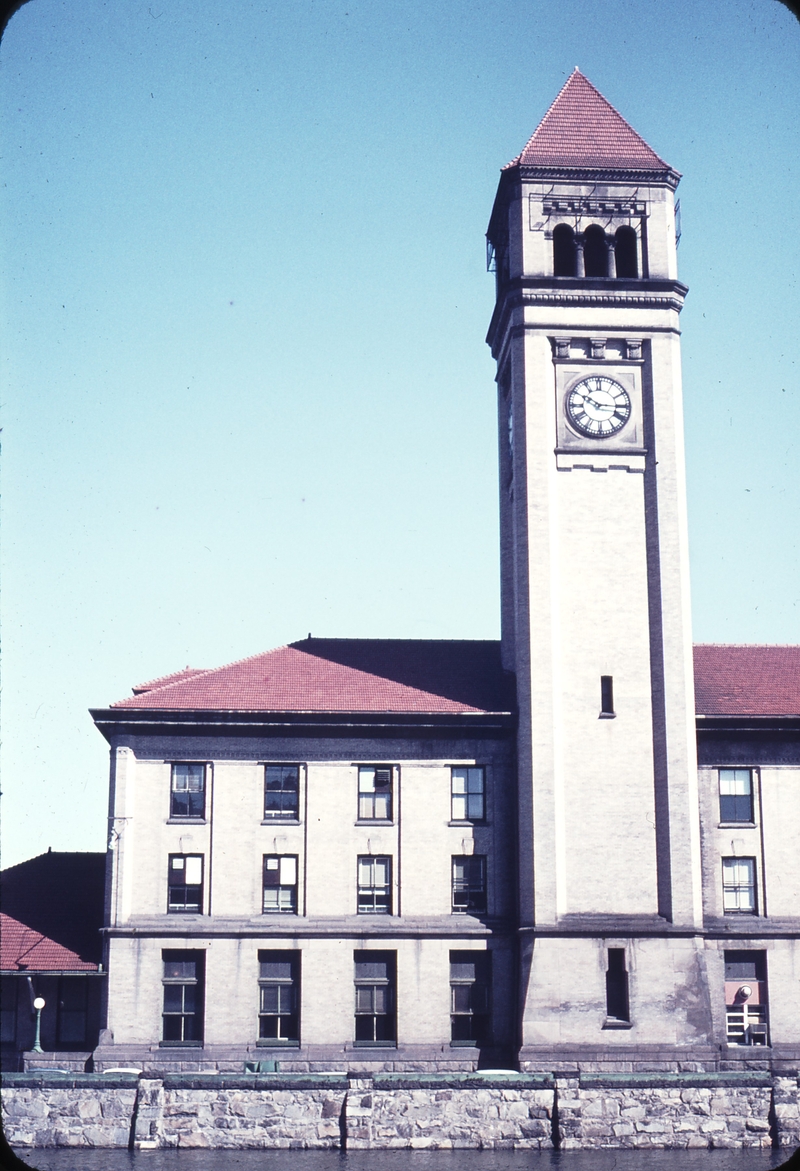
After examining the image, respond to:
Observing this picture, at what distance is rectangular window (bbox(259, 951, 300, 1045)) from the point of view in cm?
4888

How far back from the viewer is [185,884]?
50.1 meters

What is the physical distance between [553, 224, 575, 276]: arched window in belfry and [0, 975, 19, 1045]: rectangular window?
33224 mm

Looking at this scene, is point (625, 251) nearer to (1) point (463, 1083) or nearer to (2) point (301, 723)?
(2) point (301, 723)

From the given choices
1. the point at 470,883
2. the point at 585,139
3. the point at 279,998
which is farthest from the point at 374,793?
the point at 585,139

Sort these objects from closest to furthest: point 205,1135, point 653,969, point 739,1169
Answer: point 739,1169 → point 205,1135 → point 653,969

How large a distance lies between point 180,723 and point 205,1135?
16297 millimetres

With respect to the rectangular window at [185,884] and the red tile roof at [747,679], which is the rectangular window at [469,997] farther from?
the red tile roof at [747,679]

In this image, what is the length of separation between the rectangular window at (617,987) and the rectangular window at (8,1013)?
2106 centimetres

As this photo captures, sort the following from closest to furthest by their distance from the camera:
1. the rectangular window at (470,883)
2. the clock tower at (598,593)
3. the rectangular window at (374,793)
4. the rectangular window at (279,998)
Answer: the clock tower at (598,593), the rectangular window at (279,998), the rectangular window at (470,883), the rectangular window at (374,793)

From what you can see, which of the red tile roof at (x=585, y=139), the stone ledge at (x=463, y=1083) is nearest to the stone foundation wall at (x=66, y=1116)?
the stone ledge at (x=463, y=1083)

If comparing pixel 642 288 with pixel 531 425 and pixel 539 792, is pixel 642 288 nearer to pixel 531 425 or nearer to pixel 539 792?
pixel 531 425

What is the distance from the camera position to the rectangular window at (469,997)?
162ft

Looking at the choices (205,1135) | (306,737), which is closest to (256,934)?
(306,737)

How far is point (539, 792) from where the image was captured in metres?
49.3
